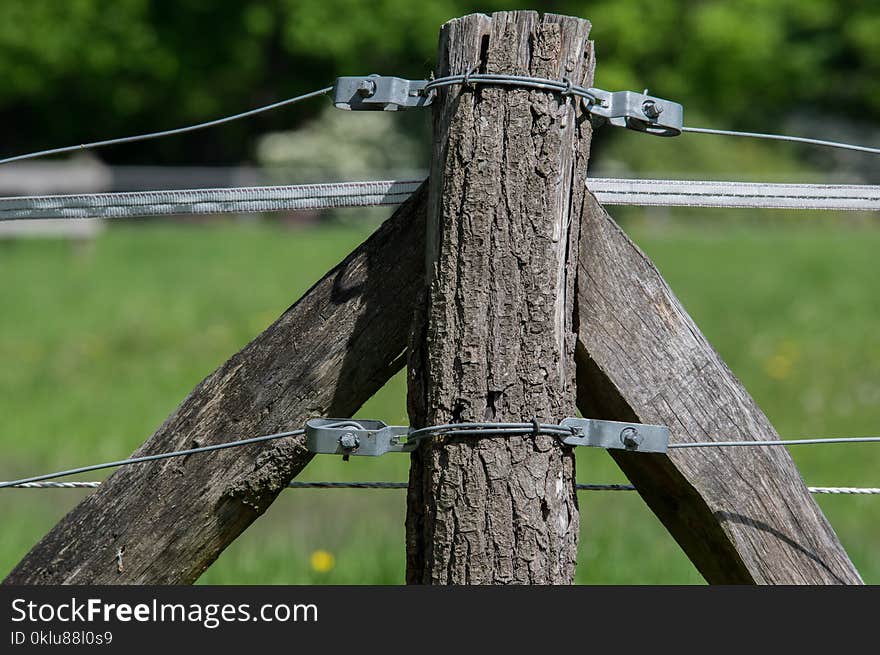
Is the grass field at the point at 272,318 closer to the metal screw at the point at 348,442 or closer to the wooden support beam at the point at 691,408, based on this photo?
the wooden support beam at the point at 691,408

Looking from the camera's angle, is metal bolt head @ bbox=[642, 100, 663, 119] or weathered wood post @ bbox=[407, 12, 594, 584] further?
metal bolt head @ bbox=[642, 100, 663, 119]

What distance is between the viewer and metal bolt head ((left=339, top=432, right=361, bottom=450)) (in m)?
1.71

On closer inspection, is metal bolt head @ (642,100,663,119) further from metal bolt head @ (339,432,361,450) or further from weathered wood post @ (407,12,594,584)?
metal bolt head @ (339,432,361,450)

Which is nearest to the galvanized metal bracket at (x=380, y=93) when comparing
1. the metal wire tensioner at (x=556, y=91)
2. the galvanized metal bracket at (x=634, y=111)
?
the metal wire tensioner at (x=556, y=91)

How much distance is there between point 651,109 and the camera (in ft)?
5.78

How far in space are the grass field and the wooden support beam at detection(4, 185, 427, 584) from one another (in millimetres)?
1732

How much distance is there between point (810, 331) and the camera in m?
9.10

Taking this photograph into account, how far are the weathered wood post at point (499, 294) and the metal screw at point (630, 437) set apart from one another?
0.35 feet

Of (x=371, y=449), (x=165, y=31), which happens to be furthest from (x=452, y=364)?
(x=165, y=31)

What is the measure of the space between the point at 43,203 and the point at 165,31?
22.6 m

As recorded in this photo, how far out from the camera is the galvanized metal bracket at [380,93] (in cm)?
173

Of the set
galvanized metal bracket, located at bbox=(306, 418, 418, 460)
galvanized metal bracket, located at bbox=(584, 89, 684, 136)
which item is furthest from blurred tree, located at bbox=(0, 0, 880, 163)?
galvanized metal bracket, located at bbox=(306, 418, 418, 460)

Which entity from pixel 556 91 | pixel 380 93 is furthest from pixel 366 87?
pixel 556 91

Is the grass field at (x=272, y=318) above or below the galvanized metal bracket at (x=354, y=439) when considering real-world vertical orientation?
above
